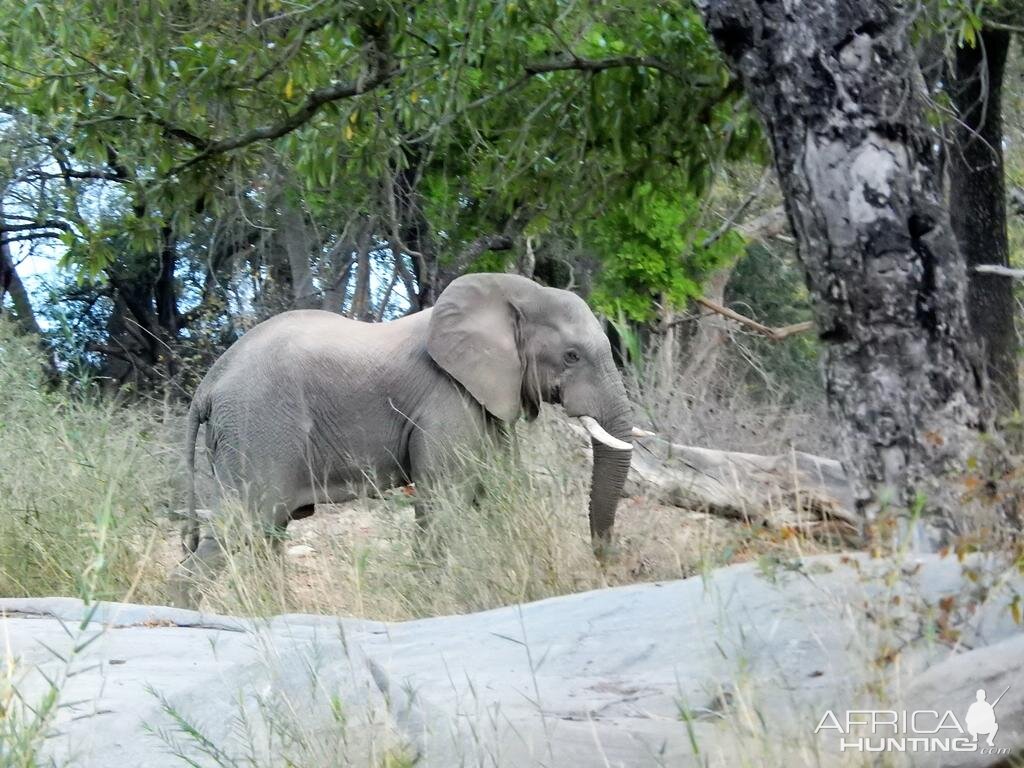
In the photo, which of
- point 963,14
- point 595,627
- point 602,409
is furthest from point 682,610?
point 602,409

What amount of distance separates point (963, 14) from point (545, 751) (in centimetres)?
324

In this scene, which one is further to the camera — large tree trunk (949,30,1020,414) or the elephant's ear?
large tree trunk (949,30,1020,414)

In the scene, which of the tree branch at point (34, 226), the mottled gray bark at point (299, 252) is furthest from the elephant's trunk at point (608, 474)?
the tree branch at point (34, 226)

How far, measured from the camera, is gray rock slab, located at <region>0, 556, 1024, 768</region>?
3.25m

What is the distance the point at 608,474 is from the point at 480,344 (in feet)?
3.93

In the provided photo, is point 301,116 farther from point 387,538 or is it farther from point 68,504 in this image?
point 68,504

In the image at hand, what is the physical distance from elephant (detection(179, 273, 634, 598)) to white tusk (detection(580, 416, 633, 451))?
0.02 m

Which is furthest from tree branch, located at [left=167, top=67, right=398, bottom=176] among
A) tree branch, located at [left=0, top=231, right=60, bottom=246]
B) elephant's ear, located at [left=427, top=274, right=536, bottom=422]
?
tree branch, located at [left=0, top=231, right=60, bottom=246]

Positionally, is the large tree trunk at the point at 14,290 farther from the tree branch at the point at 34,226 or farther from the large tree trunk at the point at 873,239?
the large tree trunk at the point at 873,239

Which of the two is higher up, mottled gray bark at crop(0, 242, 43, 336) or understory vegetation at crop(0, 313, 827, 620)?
mottled gray bark at crop(0, 242, 43, 336)

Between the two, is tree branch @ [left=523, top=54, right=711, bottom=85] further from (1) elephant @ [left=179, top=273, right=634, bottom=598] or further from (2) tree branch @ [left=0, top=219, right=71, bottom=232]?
(2) tree branch @ [left=0, top=219, right=71, bottom=232]

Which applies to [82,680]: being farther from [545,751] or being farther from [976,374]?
[976,374]

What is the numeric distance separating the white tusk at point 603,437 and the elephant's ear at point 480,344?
50 cm

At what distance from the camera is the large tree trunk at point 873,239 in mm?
4754
